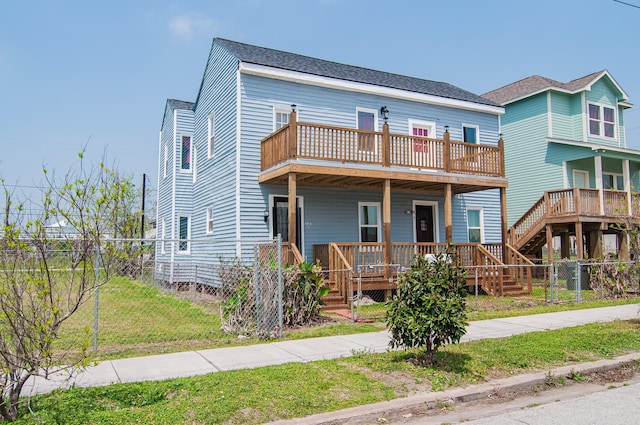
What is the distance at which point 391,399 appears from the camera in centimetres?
531

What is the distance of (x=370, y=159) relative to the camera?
13500mm

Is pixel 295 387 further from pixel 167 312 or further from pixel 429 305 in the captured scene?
pixel 167 312

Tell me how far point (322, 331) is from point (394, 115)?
385 inches

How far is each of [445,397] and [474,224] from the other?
13.8 meters

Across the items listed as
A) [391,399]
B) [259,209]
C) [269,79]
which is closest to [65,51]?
[269,79]

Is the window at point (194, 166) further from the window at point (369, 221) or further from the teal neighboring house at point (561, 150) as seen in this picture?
the teal neighboring house at point (561, 150)

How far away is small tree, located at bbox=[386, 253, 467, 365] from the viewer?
6.08 metres

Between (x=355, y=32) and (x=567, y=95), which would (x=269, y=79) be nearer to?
(x=355, y=32)

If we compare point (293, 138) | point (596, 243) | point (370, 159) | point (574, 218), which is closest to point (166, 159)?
point (293, 138)

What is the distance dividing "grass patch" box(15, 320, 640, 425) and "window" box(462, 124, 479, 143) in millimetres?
11644

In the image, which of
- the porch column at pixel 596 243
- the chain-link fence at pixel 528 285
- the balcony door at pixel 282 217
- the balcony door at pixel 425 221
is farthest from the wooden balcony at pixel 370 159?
the porch column at pixel 596 243

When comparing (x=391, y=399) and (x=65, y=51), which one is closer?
(x=391, y=399)

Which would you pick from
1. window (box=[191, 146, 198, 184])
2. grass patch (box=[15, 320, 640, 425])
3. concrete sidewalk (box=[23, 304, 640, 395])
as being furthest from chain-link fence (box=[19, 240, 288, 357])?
window (box=[191, 146, 198, 184])

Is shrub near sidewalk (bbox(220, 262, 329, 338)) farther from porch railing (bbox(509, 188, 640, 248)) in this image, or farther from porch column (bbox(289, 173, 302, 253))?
porch railing (bbox(509, 188, 640, 248))
